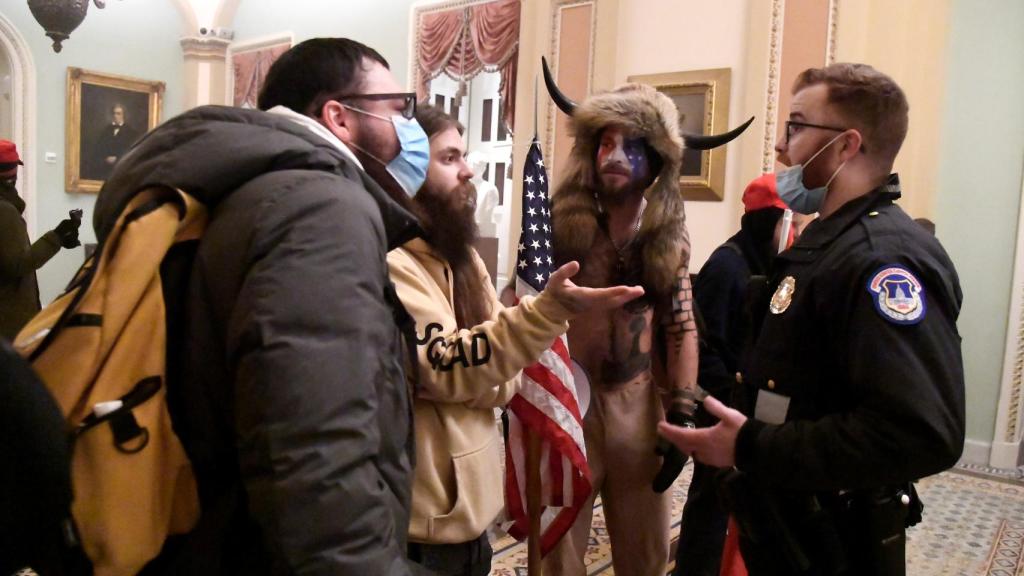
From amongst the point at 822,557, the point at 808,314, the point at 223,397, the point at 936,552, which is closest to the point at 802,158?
the point at 808,314

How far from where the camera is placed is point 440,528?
158 centimetres

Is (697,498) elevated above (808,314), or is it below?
below

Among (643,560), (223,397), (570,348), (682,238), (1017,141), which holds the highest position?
(1017,141)

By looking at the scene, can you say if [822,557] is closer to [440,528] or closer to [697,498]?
[440,528]

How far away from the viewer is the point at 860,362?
56.4 inches

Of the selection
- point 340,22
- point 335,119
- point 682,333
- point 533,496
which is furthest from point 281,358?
point 340,22

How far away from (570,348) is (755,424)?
953 mm

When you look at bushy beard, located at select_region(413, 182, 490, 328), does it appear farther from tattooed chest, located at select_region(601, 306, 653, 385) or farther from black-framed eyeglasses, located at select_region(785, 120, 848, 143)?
black-framed eyeglasses, located at select_region(785, 120, 848, 143)

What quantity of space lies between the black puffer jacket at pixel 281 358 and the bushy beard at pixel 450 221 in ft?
2.41

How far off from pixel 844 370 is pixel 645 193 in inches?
43.2

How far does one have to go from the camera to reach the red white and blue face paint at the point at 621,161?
2.40 m

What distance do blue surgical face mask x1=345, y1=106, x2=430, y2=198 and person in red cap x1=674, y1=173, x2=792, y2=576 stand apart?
1385 millimetres

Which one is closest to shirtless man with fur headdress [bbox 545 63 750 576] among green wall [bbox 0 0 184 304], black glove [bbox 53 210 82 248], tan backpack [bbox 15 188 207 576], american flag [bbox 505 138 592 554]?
american flag [bbox 505 138 592 554]

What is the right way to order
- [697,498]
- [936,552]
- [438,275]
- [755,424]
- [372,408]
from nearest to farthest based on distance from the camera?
[372,408] < [755,424] < [438,275] < [697,498] < [936,552]
